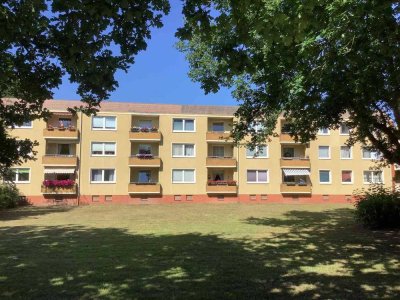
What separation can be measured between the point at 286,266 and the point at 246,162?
1485 inches

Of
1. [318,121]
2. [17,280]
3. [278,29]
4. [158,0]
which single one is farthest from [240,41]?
[318,121]

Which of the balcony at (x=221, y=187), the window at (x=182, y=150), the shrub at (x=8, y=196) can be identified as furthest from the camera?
the window at (x=182, y=150)

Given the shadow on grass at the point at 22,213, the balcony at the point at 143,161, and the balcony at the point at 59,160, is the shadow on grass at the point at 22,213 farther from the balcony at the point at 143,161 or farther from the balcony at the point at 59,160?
the balcony at the point at 143,161

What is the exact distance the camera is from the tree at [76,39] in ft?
19.7

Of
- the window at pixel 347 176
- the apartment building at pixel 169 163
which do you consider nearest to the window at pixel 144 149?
the apartment building at pixel 169 163

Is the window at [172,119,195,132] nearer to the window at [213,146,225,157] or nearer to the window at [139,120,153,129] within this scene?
the window at [139,120,153,129]

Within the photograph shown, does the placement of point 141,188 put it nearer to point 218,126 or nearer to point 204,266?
point 218,126

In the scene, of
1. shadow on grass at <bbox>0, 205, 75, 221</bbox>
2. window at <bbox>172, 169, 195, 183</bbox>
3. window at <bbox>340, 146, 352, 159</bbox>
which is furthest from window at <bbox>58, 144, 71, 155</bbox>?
window at <bbox>340, 146, 352, 159</bbox>

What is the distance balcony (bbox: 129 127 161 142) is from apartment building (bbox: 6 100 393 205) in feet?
0.34

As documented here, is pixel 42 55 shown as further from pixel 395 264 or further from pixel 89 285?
pixel 395 264

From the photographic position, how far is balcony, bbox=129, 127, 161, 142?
45.3 meters

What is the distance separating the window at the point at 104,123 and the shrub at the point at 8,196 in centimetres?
1001

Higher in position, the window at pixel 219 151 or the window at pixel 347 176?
the window at pixel 219 151

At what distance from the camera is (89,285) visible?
7.86 meters
